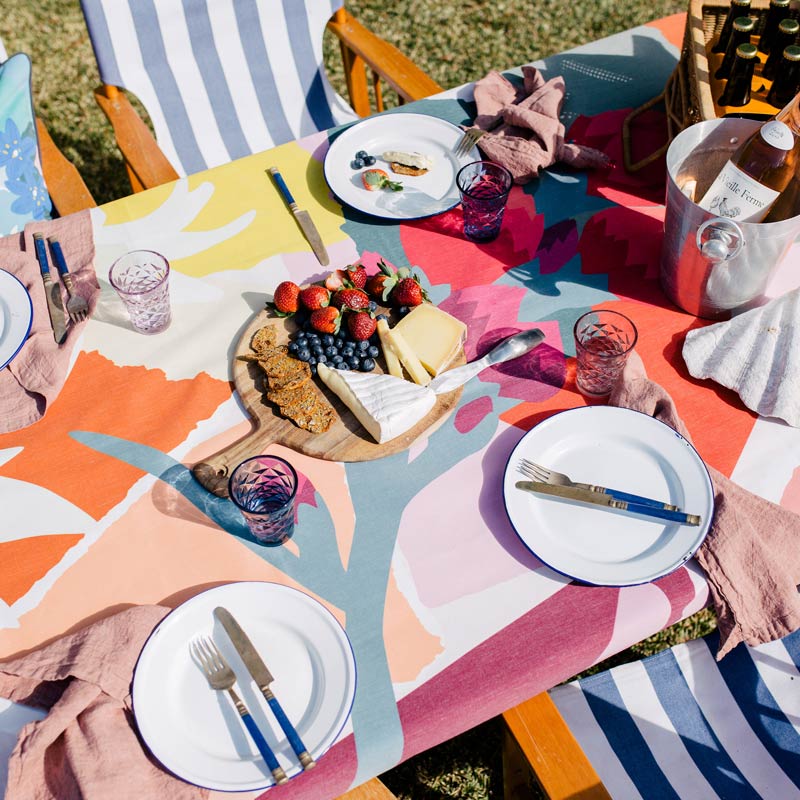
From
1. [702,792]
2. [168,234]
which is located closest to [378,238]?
[168,234]

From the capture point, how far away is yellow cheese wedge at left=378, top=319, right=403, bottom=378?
1.49 meters

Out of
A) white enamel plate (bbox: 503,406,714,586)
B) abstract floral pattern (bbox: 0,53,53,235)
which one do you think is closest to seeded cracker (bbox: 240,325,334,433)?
white enamel plate (bbox: 503,406,714,586)

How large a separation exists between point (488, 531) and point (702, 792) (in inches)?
26.2

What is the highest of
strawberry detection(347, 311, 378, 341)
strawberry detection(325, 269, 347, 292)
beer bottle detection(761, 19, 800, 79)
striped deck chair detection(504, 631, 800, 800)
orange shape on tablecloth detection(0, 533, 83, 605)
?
beer bottle detection(761, 19, 800, 79)

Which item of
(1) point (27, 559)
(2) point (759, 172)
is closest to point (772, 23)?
(2) point (759, 172)

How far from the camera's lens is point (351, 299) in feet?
5.02

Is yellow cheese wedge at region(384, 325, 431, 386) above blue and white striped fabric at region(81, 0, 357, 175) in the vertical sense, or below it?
below

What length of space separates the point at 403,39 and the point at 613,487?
134 inches

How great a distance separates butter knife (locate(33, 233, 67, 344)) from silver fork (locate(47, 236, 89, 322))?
2 cm

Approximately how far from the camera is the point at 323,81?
2533 millimetres

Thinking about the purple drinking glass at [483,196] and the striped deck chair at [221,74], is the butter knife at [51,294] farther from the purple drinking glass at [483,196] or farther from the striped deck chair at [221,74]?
the purple drinking glass at [483,196]

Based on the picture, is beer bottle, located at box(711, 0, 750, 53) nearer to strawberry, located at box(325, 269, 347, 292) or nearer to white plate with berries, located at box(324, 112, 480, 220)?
white plate with berries, located at box(324, 112, 480, 220)

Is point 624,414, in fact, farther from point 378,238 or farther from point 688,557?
point 378,238

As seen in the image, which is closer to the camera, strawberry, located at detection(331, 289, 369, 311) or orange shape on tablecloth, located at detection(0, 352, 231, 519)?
orange shape on tablecloth, located at detection(0, 352, 231, 519)
